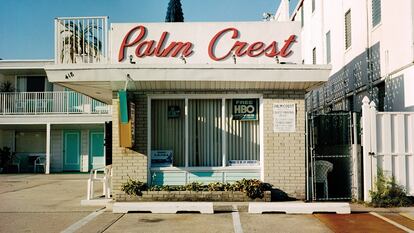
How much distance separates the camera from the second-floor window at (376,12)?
15.0 meters

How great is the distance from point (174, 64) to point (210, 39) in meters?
1.40

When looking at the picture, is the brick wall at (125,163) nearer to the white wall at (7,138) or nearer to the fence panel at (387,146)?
the fence panel at (387,146)

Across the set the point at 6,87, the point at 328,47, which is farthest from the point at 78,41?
the point at 6,87

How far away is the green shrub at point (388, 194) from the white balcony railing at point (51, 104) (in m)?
16.5

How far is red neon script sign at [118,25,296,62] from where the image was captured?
40.7ft

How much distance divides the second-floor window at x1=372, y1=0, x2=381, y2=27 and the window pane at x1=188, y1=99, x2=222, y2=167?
6231mm

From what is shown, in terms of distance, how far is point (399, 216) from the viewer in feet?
33.7

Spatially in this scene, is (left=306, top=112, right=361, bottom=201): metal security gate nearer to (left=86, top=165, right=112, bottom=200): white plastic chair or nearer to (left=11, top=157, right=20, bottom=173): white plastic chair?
(left=86, top=165, right=112, bottom=200): white plastic chair

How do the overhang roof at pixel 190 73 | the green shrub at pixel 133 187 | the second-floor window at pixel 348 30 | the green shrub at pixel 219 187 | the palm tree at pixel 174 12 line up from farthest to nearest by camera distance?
the second-floor window at pixel 348 30 < the palm tree at pixel 174 12 < the green shrub at pixel 219 187 < the green shrub at pixel 133 187 < the overhang roof at pixel 190 73

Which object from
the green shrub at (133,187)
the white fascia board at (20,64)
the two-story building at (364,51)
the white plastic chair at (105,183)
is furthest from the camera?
the white fascia board at (20,64)

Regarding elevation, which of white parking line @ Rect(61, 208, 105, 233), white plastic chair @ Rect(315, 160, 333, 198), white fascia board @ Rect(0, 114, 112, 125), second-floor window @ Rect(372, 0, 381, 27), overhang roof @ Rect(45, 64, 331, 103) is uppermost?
second-floor window @ Rect(372, 0, 381, 27)

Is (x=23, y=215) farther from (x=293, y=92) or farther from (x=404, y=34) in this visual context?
(x=404, y=34)

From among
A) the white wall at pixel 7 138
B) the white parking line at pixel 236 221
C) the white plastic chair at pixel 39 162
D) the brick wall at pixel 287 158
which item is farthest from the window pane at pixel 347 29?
the white wall at pixel 7 138

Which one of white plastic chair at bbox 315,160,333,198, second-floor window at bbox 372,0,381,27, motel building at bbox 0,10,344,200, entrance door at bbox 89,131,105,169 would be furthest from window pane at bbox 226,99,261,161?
entrance door at bbox 89,131,105,169
